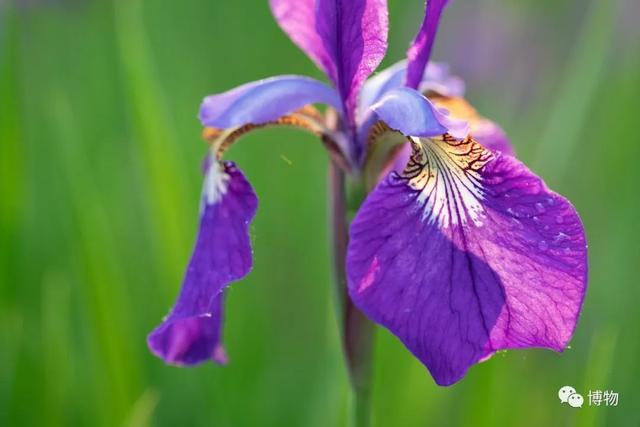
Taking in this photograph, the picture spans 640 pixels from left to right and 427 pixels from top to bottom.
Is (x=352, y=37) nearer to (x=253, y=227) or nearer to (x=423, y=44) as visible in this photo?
(x=423, y=44)

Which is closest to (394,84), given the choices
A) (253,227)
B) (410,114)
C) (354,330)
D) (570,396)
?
(410,114)

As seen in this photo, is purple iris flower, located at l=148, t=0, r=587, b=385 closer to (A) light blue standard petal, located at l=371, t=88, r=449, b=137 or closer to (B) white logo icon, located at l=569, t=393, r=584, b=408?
(A) light blue standard petal, located at l=371, t=88, r=449, b=137

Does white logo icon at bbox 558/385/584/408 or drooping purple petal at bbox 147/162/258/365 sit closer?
drooping purple petal at bbox 147/162/258/365

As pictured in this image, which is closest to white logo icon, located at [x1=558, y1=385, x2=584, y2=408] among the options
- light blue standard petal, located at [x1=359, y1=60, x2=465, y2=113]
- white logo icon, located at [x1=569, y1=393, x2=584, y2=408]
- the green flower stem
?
white logo icon, located at [x1=569, y1=393, x2=584, y2=408]

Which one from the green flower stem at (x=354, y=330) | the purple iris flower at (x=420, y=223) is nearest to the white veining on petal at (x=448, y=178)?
the purple iris flower at (x=420, y=223)

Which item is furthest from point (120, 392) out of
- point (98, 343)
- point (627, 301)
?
point (627, 301)

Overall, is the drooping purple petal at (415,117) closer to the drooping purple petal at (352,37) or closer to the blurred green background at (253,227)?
the drooping purple petal at (352,37)

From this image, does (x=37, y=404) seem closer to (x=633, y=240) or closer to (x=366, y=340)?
(x=366, y=340)
